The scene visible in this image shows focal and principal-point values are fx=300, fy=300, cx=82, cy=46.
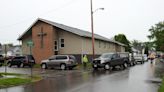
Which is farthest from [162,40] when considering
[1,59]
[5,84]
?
[5,84]

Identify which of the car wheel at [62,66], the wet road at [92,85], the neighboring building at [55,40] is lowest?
the wet road at [92,85]

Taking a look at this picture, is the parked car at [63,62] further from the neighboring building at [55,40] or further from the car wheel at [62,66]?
the neighboring building at [55,40]

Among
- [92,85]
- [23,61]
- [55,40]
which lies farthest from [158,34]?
[92,85]

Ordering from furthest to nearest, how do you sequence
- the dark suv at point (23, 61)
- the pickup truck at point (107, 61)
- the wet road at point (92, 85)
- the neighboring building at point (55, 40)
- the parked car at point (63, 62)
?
the neighboring building at point (55, 40)
the dark suv at point (23, 61)
the parked car at point (63, 62)
the pickup truck at point (107, 61)
the wet road at point (92, 85)

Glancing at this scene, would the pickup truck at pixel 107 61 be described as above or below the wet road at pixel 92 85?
above

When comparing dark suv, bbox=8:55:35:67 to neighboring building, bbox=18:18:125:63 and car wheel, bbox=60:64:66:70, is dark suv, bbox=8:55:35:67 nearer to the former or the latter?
neighboring building, bbox=18:18:125:63

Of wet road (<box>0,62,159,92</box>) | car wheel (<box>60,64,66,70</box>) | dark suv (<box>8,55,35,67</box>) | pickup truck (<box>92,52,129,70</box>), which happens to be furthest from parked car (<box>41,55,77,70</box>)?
wet road (<box>0,62,159,92</box>)

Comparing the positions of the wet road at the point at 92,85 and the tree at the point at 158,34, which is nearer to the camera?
the wet road at the point at 92,85

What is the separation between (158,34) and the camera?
83.2 m

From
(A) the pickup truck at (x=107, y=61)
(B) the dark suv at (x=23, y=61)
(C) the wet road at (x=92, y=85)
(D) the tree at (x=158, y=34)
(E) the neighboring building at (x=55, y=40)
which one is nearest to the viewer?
(C) the wet road at (x=92, y=85)

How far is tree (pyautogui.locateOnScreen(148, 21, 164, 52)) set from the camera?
7940cm

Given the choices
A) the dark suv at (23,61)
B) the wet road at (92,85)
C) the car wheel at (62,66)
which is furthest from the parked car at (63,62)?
the wet road at (92,85)

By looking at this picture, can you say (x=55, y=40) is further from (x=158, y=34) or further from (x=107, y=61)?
(x=158, y=34)

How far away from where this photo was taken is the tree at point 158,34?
7940 centimetres
